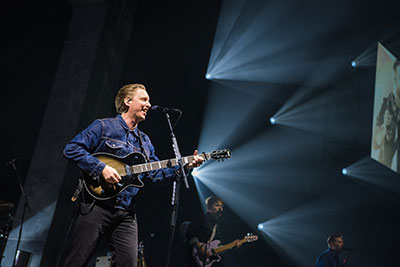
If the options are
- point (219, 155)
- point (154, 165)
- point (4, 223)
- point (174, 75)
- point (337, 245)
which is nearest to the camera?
point (154, 165)

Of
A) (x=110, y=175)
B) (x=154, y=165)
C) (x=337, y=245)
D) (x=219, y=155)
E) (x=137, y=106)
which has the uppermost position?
(x=137, y=106)

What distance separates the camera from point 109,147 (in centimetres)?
265

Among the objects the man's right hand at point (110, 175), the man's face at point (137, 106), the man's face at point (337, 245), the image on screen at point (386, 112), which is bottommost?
the man's face at point (337, 245)

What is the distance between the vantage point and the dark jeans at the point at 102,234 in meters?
2.38

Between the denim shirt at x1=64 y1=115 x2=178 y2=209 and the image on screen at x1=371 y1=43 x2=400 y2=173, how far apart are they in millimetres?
4470

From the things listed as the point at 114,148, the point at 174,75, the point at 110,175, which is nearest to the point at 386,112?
the point at 174,75

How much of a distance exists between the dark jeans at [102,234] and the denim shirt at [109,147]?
0.09 meters

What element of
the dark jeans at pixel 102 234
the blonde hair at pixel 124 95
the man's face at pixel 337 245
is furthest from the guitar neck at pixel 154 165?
the man's face at pixel 337 245

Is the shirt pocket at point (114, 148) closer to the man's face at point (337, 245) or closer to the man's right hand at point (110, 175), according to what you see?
the man's right hand at point (110, 175)

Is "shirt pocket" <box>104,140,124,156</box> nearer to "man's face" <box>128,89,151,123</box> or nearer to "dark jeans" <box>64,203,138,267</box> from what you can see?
"man's face" <box>128,89,151,123</box>

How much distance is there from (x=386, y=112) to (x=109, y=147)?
5344mm

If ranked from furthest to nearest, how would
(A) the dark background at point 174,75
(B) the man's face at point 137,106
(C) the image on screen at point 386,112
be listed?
(C) the image on screen at point 386,112, (A) the dark background at point 174,75, (B) the man's face at point 137,106

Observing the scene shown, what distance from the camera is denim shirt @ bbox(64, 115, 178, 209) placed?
2.47m

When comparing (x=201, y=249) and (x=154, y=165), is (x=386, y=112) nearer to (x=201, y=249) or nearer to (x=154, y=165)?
(x=201, y=249)
